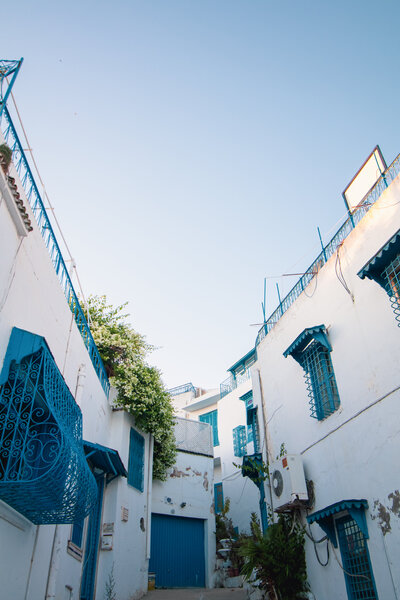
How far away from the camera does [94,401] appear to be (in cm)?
926

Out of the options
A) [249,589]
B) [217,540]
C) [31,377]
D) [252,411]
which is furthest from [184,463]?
[31,377]

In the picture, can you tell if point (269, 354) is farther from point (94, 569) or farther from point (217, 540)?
point (217, 540)

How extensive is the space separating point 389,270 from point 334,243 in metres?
2.02

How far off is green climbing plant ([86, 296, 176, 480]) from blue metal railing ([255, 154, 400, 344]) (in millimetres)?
3031

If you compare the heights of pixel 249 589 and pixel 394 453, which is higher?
pixel 394 453

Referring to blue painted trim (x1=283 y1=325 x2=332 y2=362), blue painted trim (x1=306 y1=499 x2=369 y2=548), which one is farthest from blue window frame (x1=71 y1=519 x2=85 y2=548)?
blue painted trim (x1=283 y1=325 x2=332 y2=362)

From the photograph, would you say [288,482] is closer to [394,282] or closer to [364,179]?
[394,282]

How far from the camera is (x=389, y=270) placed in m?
6.80

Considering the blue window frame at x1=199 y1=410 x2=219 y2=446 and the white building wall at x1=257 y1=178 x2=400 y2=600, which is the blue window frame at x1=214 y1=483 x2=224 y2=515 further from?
the white building wall at x1=257 y1=178 x2=400 y2=600

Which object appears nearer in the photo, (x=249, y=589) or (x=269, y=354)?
(x=249, y=589)

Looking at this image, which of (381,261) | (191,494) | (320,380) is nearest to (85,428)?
(320,380)

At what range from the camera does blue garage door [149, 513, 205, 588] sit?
12.7 metres

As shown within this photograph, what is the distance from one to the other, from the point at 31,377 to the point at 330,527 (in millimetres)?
5367

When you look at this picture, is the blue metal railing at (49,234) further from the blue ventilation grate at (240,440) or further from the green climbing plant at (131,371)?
the blue ventilation grate at (240,440)
